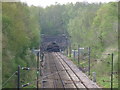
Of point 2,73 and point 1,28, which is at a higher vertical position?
point 1,28

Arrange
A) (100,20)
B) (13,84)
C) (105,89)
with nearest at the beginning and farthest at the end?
(13,84), (105,89), (100,20)

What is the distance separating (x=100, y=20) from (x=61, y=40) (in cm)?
2170

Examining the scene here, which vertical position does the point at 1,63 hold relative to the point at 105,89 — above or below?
above

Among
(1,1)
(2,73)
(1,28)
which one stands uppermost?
(1,1)

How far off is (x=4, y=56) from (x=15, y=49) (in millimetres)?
3745

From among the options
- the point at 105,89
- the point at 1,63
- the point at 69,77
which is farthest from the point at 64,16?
the point at 1,63

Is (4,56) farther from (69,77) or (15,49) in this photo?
(69,77)

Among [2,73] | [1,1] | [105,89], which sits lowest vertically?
[105,89]

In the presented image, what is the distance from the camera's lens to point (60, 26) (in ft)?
229

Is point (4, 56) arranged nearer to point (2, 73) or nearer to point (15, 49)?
point (2, 73)

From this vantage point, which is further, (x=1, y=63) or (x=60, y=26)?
(x=60, y=26)

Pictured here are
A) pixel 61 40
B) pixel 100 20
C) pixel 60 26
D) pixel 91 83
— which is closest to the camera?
pixel 91 83

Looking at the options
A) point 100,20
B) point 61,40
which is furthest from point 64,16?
point 100,20

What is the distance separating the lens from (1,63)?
1562cm
